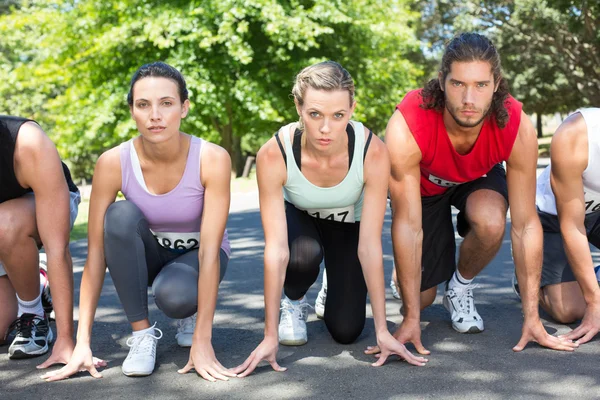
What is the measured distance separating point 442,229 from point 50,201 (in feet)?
7.90

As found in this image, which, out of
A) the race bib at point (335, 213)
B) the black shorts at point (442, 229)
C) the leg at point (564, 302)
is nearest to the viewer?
the race bib at point (335, 213)

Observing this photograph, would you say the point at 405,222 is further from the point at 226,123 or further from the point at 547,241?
the point at 226,123

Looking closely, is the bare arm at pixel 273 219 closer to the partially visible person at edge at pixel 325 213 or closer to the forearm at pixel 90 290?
the partially visible person at edge at pixel 325 213

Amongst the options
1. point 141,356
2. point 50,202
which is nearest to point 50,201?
point 50,202

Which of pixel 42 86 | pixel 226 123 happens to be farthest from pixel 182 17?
pixel 42 86

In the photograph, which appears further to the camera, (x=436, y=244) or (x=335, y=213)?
(x=436, y=244)

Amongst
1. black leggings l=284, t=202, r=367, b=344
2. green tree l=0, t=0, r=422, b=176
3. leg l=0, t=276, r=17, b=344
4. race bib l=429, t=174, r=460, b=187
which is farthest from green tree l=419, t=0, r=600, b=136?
leg l=0, t=276, r=17, b=344

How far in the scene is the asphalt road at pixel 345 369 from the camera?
3344 millimetres

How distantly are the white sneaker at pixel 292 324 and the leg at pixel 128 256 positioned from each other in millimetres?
811

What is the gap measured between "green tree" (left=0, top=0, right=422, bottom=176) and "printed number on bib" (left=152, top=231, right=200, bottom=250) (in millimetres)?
13666

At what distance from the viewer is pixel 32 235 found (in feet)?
13.5

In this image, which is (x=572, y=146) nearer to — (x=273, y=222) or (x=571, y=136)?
(x=571, y=136)

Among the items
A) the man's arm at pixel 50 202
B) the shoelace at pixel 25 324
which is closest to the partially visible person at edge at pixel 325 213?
the man's arm at pixel 50 202

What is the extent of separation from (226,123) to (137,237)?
53.0 ft
